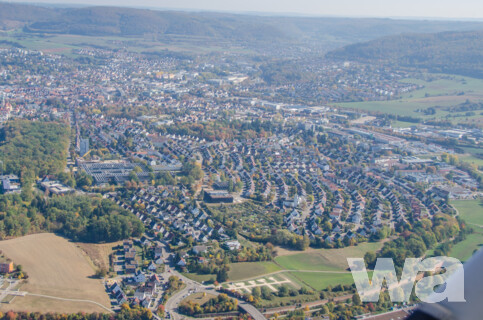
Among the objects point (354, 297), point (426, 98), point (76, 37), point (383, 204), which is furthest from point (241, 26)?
point (354, 297)

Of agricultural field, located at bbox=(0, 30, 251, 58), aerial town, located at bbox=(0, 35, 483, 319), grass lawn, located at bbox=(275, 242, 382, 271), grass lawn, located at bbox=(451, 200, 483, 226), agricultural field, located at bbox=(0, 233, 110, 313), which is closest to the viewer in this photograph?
agricultural field, located at bbox=(0, 233, 110, 313)

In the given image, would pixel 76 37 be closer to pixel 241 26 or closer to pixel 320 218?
pixel 241 26

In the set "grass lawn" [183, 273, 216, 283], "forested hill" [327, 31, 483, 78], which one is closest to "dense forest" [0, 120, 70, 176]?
"grass lawn" [183, 273, 216, 283]

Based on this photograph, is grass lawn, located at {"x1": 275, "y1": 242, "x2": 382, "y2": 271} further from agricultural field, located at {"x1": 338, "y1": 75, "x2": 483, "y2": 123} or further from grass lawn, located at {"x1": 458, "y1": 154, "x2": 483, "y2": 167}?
agricultural field, located at {"x1": 338, "y1": 75, "x2": 483, "y2": 123}

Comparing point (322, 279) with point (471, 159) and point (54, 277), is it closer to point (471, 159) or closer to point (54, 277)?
point (54, 277)

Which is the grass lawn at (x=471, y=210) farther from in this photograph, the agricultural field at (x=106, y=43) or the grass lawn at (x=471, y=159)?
the agricultural field at (x=106, y=43)

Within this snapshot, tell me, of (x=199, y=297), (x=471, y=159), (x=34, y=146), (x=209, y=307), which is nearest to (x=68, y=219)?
A: (x=199, y=297)
